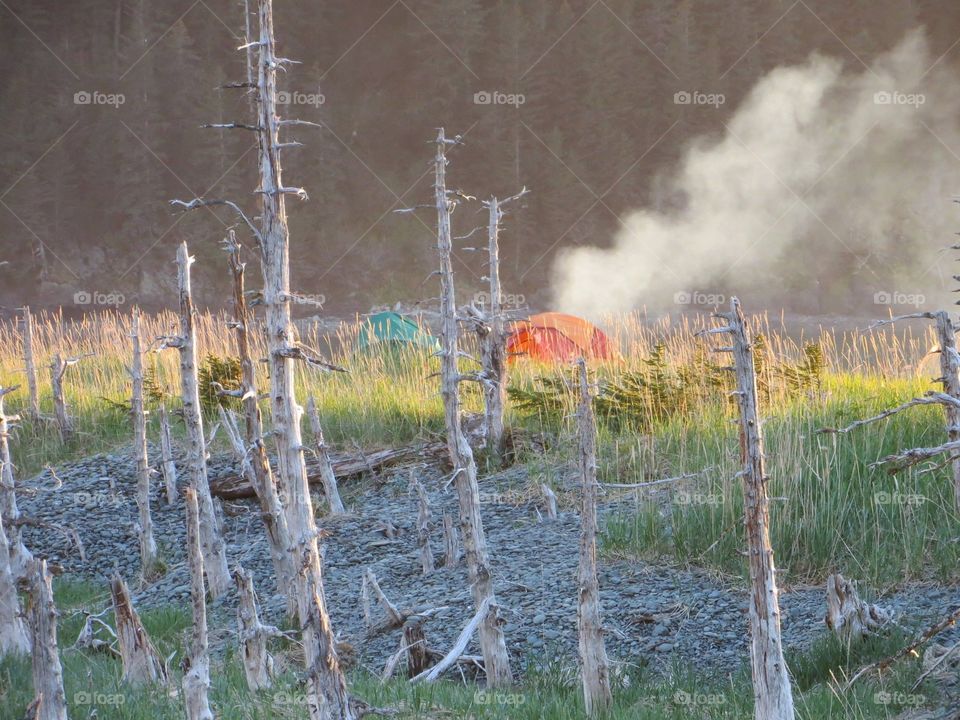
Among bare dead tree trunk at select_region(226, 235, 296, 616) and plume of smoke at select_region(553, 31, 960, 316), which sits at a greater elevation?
plume of smoke at select_region(553, 31, 960, 316)

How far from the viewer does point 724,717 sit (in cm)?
567

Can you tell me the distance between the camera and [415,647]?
22.2 feet

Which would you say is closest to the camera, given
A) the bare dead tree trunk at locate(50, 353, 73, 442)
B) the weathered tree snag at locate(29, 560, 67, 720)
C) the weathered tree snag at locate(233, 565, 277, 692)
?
the weathered tree snag at locate(29, 560, 67, 720)

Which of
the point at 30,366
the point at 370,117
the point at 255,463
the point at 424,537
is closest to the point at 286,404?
the point at 255,463

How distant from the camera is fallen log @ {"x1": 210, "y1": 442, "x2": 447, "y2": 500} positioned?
11.5 m

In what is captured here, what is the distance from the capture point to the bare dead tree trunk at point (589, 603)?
557 centimetres

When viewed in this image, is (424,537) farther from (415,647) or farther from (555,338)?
(555,338)

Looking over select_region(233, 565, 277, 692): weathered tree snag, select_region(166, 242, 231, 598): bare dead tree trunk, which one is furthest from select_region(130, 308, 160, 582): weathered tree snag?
select_region(233, 565, 277, 692): weathered tree snag

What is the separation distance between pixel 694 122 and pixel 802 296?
24.1 feet

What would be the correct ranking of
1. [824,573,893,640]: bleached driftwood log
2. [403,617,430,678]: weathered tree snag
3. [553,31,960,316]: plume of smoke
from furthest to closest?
[553,31,960,316]: plume of smoke → [403,617,430,678]: weathered tree snag → [824,573,893,640]: bleached driftwood log

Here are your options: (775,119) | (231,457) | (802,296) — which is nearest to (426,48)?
(775,119)

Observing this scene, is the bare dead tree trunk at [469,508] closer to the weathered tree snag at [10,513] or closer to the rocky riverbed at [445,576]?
the rocky riverbed at [445,576]

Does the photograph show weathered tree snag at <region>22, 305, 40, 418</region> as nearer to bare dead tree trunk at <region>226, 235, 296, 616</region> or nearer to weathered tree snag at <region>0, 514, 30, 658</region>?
bare dead tree trunk at <region>226, 235, 296, 616</region>

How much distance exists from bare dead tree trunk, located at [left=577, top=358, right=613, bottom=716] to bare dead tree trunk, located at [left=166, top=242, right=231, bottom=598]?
9.92 ft
